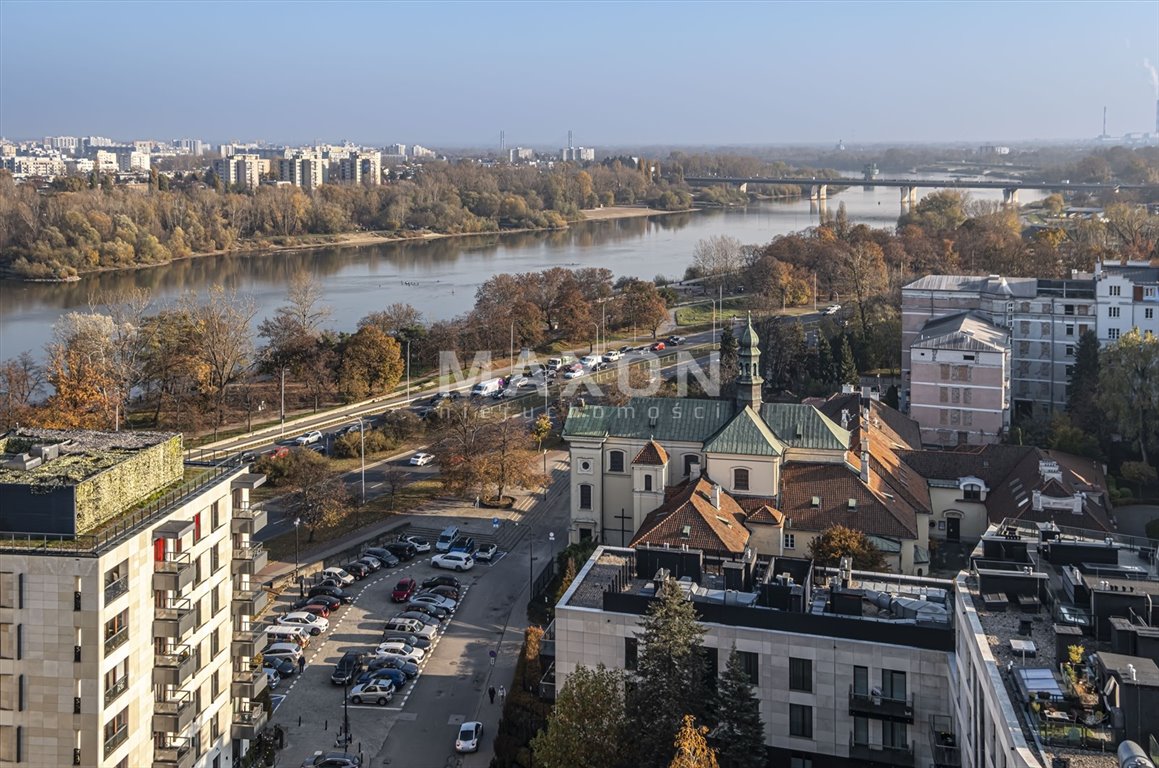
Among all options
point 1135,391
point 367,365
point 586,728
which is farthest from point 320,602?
point 1135,391

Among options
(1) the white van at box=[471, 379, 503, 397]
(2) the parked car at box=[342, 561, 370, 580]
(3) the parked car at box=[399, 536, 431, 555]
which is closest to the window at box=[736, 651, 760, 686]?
(2) the parked car at box=[342, 561, 370, 580]

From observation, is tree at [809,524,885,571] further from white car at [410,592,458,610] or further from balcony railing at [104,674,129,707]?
balcony railing at [104,674,129,707]

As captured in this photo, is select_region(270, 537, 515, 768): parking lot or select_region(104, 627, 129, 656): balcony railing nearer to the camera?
select_region(104, 627, 129, 656): balcony railing

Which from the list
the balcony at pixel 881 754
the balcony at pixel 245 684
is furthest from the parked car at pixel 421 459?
the balcony at pixel 881 754

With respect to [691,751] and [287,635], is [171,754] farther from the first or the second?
[287,635]

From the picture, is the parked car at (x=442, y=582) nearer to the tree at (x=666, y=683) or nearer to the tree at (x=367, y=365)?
the tree at (x=666, y=683)

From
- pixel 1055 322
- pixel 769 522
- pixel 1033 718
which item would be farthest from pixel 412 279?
pixel 1033 718
